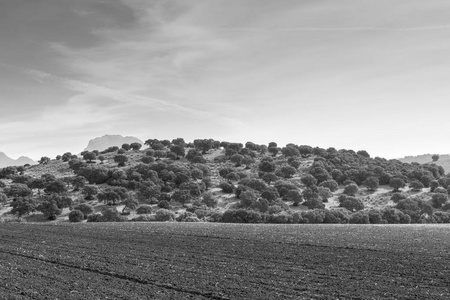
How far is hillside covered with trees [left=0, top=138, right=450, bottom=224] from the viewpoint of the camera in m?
83.2

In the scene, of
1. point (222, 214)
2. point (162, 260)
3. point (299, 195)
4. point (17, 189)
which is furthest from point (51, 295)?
point (17, 189)

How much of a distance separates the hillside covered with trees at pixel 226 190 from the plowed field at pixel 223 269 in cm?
4370

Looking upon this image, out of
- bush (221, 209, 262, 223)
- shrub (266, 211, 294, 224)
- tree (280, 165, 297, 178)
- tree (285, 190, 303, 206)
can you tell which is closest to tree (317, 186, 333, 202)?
tree (285, 190, 303, 206)

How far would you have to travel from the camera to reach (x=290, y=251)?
32.2m

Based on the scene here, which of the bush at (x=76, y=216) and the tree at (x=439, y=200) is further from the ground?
the tree at (x=439, y=200)

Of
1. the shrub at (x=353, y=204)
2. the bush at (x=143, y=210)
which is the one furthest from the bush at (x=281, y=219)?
the bush at (x=143, y=210)

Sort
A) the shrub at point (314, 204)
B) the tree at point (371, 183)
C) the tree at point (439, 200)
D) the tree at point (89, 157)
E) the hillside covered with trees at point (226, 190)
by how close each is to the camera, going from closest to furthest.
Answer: the hillside covered with trees at point (226, 190), the shrub at point (314, 204), the tree at point (439, 200), the tree at point (371, 183), the tree at point (89, 157)

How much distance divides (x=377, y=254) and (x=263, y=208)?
202 feet

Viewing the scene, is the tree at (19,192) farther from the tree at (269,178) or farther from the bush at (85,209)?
the tree at (269,178)

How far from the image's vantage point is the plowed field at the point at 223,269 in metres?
18.6

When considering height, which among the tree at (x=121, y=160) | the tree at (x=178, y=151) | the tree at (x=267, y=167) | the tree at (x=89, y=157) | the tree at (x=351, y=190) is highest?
the tree at (x=178, y=151)

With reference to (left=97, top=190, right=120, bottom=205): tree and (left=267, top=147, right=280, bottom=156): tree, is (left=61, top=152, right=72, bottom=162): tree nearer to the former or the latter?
(left=97, top=190, right=120, bottom=205): tree

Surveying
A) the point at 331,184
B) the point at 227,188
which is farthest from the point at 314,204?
the point at 227,188

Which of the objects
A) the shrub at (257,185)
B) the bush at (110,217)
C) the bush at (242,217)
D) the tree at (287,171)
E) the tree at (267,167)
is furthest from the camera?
the tree at (267,167)
